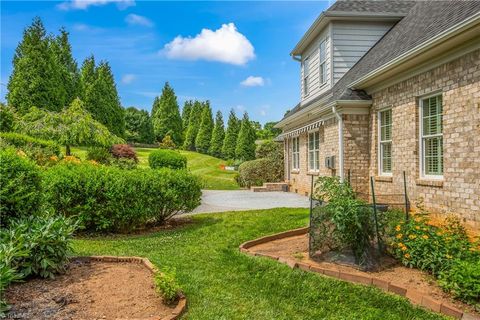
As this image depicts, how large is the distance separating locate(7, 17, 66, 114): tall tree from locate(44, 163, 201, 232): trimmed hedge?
2571 cm

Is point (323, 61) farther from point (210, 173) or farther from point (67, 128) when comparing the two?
point (210, 173)

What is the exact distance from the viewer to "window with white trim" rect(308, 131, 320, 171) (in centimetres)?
1426

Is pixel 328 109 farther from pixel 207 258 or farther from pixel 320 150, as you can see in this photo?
pixel 207 258

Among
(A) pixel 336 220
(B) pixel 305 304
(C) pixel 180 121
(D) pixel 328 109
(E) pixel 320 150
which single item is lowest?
(B) pixel 305 304

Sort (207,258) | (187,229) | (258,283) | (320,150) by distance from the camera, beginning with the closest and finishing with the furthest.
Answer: (258,283), (207,258), (187,229), (320,150)

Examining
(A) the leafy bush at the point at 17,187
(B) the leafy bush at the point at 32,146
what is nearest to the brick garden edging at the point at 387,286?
(A) the leafy bush at the point at 17,187

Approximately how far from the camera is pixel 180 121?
55531mm

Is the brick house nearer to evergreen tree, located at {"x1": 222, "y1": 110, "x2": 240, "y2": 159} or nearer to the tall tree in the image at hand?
the tall tree

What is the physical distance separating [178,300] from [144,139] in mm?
50083

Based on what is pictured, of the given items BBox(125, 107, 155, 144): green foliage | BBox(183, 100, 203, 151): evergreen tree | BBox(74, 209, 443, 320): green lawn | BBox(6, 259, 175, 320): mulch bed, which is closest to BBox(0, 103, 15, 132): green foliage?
BBox(74, 209, 443, 320): green lawn

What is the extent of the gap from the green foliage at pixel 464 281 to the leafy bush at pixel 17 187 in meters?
5.63

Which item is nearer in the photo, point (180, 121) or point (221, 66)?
point (221, 66)

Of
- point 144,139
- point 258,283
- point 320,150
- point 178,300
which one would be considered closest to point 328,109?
point 320,150

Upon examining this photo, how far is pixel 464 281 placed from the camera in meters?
4.20
